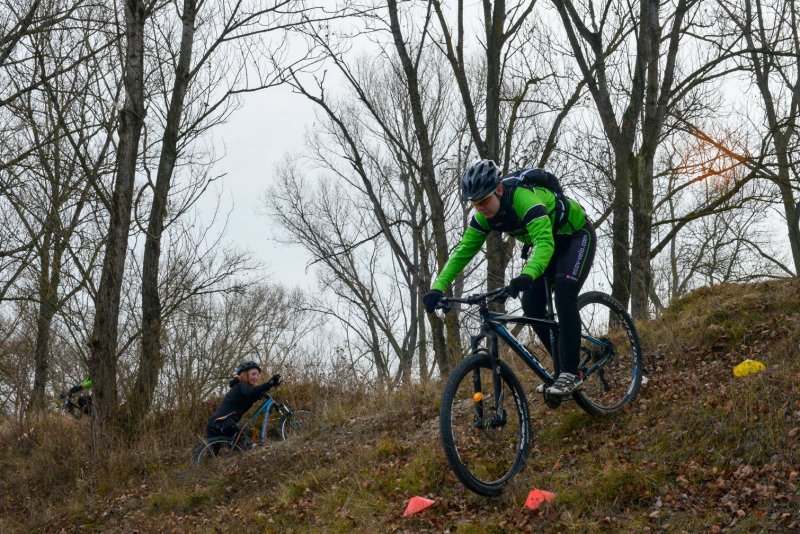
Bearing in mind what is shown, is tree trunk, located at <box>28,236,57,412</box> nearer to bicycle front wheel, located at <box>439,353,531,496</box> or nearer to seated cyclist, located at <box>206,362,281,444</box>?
seated cyclist, located at <box>206,362,281,444</box>

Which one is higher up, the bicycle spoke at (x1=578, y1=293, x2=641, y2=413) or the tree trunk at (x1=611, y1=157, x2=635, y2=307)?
the tree trunk at (x1=611, y1=157, x2=635, y2=307)

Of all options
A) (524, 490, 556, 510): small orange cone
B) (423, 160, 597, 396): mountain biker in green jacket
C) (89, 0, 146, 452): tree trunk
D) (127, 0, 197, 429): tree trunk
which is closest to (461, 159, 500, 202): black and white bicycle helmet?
(423, 160, 597, 396): mountain biker in green jacket

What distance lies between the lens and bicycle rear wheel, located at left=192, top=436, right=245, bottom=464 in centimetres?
896

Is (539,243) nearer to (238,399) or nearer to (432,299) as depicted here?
(432,299)

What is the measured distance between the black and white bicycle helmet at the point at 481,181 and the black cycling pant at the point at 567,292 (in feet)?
2.83

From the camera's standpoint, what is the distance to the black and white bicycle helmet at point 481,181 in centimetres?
534

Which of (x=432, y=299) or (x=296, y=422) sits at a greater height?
(x=432, y=299)

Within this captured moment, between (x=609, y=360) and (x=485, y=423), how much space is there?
5.24 feet

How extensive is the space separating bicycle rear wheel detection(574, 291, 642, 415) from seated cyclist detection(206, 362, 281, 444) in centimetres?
432

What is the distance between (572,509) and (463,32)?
9.83 meters

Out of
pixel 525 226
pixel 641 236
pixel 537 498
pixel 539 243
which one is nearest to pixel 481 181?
pixel 525 226

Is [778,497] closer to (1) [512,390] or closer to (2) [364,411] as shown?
(1) [512,390]

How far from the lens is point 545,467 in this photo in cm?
588

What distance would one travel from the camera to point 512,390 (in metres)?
5.55
